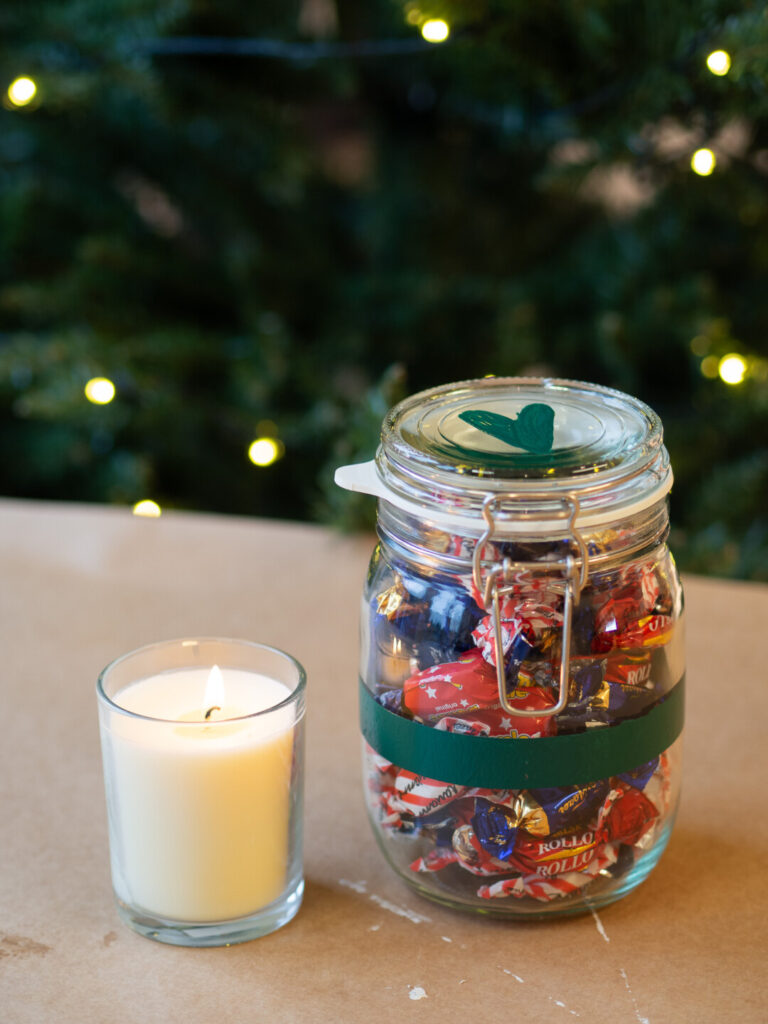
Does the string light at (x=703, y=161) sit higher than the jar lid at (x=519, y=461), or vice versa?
the string light at (x=703, y=161)

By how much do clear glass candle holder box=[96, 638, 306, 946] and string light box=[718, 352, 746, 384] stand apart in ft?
2.34

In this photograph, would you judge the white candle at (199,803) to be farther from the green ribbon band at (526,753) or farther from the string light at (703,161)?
the string light at (703,161)

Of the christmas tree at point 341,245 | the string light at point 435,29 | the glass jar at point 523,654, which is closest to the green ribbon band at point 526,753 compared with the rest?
the glass jar at point 523,654

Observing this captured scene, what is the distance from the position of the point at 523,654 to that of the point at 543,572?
0.04 m

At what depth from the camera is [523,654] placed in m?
0.58

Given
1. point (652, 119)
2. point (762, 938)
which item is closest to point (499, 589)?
point (762, 938)

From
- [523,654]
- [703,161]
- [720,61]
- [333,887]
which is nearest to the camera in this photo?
[523,654]

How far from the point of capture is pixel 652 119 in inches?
42.1

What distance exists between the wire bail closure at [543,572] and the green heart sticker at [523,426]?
0.04 meters

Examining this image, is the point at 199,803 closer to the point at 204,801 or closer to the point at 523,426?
the point at 204,801

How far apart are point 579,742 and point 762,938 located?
0.55 ft

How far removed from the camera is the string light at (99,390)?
1.22 metres

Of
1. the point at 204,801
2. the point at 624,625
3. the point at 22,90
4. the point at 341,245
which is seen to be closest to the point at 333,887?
the point at 204,801

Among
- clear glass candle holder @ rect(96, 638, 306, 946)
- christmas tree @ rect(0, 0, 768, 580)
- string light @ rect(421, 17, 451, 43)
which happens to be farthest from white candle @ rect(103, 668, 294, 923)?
string light @ rect(421, 17, 451, 43)
